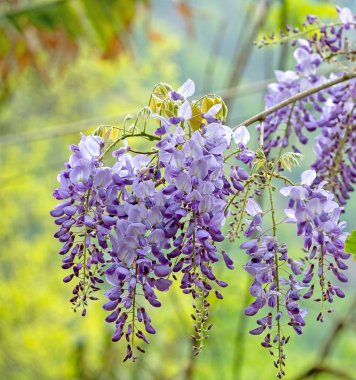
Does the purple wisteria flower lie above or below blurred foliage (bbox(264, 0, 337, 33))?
below

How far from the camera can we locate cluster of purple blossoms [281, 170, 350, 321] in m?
0.49

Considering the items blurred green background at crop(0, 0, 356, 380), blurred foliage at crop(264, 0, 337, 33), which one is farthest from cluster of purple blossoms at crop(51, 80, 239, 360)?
blurred green background at crop(0, 0, 356, 380)

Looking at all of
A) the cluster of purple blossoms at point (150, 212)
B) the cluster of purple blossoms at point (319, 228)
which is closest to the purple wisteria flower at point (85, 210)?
the cluster of purple blossoms at point (150, 212)

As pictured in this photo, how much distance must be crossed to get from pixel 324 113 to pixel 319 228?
0.20 metres

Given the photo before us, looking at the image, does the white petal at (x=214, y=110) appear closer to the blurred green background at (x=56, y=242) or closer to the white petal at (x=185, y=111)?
the white petal at (x=185, y=111)

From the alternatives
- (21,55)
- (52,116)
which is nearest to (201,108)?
(21,55)

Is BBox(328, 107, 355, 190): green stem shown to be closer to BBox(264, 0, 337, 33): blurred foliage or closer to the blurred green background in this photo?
BBox(264, 0, 337, 33): blurred foliage

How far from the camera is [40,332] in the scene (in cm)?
520

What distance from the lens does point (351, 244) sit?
52 cm

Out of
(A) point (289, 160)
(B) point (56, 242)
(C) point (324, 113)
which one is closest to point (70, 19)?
Answer: (C) point (324, 113)

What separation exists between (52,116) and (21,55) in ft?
13.7

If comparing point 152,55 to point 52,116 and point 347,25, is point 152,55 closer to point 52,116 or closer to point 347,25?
point 52,116

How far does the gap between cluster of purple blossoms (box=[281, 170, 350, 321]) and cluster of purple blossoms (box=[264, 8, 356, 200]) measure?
0.14 metres

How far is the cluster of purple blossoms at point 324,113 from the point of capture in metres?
0.64
